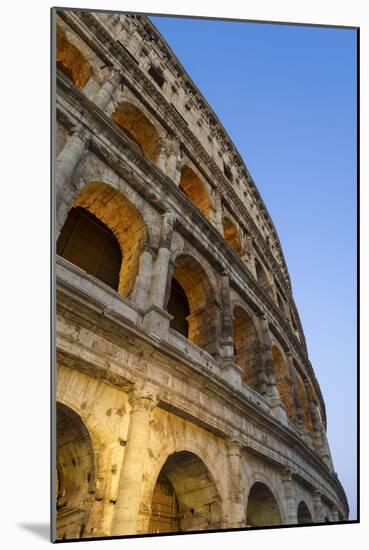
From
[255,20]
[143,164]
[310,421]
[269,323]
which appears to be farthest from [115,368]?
[310,421]

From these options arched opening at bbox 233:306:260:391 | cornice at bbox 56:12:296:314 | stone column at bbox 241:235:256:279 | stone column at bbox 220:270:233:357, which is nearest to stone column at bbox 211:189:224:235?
cornice at bbox 56:12:296:314

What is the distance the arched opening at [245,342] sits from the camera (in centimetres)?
1105

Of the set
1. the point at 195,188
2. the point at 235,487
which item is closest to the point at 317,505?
the point at 235,487

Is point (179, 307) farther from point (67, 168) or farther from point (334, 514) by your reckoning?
point (334, 514)

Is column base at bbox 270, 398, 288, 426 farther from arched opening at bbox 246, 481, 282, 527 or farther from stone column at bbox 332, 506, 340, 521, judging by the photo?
stone column at bbox 332, 506, 340, 521

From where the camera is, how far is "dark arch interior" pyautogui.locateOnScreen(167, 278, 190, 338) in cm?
983

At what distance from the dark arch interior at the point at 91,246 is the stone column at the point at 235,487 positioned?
365cm

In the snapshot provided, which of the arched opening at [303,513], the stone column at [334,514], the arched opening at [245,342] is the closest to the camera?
the arched opening at [303,513]

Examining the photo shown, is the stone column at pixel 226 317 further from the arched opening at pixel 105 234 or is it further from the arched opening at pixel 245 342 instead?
the arched opening at pixel 105 234

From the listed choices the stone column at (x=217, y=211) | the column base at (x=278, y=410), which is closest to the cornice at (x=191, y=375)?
the column base at (x=278, y=410)

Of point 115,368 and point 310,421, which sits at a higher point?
point 310,421
